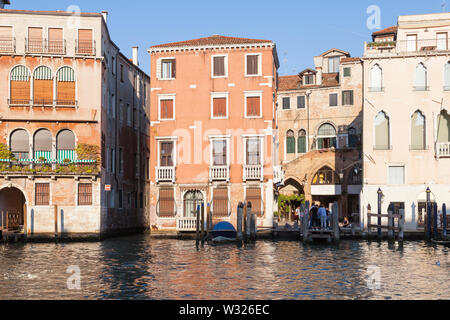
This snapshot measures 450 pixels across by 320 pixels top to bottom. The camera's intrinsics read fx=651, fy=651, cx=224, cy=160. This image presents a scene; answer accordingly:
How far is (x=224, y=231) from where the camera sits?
34312 millimetres

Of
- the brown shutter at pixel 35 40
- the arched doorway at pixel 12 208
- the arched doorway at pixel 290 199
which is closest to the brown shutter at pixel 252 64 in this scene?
the brown shutter at pixel 35 40

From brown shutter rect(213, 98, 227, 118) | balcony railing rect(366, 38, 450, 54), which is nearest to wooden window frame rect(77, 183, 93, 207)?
brown shutter rect(213, 98, 227, 118)

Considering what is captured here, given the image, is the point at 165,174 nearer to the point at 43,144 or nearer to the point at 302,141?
the point at 43,144

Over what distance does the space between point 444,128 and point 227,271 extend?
20.1 meters

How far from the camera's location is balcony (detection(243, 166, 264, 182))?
37406 millimetres

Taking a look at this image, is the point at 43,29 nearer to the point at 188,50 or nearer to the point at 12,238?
the point at 188,50

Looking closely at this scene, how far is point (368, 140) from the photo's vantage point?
37.8 meters

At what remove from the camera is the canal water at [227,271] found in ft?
Answer: 57.5

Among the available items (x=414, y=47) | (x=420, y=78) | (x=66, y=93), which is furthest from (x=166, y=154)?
(x=414, y=47)

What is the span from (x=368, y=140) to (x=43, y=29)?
758 inches

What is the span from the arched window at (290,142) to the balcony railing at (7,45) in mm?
27689

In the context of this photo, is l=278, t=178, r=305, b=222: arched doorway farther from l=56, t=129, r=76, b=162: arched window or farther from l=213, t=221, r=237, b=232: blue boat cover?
l=56, t=129, r=76, b=162: arched window

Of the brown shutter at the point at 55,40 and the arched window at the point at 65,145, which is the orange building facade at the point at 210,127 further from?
the brown shutter at the point at 55,40

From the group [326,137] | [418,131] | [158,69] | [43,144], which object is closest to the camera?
[43,144]
